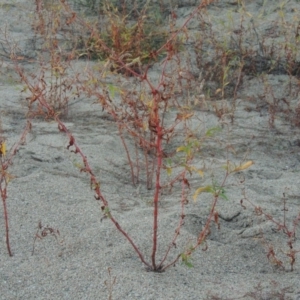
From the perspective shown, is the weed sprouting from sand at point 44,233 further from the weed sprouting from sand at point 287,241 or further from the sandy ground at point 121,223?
the weed sprouting from sand at point 287,241

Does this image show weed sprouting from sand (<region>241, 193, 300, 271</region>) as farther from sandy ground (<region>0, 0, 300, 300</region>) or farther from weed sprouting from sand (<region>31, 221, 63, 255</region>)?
weed sprouting from sand (<region>31, 221, 63, 255</region>)

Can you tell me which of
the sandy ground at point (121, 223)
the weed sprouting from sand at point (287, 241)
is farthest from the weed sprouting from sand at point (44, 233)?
the weed sprouting from sand at point (287, 241)

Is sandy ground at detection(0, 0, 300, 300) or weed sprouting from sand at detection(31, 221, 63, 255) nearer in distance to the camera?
sandy ground at detection(0, 0, 300, 300)

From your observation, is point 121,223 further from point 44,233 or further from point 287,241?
point 287,241

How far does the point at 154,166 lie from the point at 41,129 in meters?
0.77

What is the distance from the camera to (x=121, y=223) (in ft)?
9.10

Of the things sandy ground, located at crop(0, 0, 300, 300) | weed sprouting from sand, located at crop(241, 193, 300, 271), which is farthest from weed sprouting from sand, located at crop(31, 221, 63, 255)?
weed sprouting from sand, located at crop(241, 193, 300, 271)

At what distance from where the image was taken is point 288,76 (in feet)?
15.5

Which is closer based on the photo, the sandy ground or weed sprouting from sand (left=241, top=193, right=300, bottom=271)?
the sandy ground

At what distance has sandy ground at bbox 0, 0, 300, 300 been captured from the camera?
2.38 metres

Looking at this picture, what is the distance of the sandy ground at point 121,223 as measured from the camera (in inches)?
93.6

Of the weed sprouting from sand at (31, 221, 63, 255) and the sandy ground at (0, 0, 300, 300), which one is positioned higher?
the weed sprouting from sand at (31, 221, 63, 255)

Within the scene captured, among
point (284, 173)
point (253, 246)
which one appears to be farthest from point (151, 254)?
point (284, 173)

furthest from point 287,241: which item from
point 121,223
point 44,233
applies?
point 44,233
